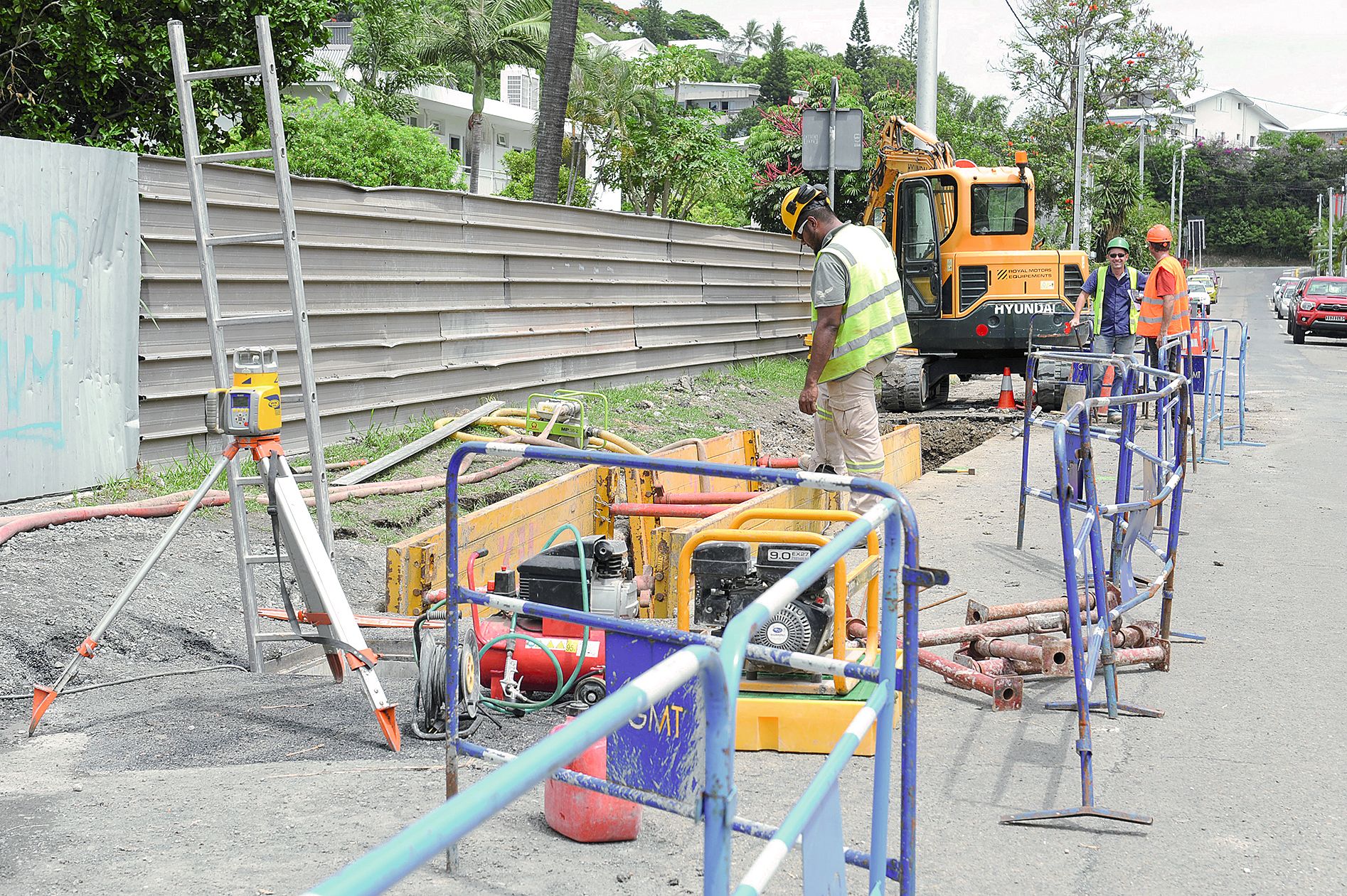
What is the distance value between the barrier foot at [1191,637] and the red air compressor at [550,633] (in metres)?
2.94

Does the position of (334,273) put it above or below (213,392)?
above

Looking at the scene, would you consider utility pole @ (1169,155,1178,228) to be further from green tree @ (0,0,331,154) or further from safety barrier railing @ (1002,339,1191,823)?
safety barrier railing @ (1002,339,1191,823)

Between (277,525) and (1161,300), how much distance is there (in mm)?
10798

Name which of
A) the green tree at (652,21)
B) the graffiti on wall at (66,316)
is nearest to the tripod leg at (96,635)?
the graffiti on wall at (66,316)

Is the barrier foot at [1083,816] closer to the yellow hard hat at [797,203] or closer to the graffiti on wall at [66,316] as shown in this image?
the yellow hard hat at [797,203]

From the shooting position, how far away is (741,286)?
19.6m

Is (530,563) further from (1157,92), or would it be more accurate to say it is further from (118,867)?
(1157,92)

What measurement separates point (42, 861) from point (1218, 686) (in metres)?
4.82

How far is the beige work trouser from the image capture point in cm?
761

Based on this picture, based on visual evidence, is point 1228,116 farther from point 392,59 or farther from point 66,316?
point 66,316

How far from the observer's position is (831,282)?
738 centimetres

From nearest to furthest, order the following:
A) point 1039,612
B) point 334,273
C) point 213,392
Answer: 1. point 213,392
2. point 1039,612
3. point 334,273

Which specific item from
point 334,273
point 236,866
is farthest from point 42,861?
point 334,273

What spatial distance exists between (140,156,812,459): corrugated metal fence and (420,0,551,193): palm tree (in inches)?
1002
